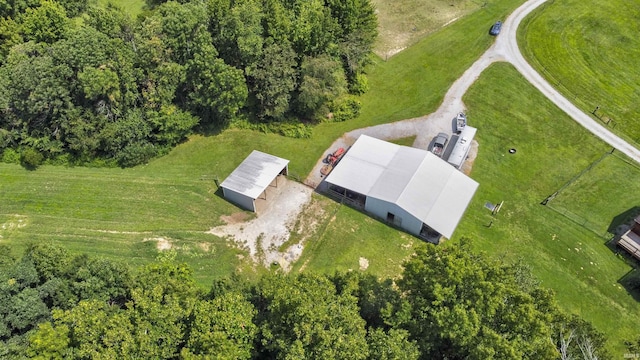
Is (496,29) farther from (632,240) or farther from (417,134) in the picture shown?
(632,240)

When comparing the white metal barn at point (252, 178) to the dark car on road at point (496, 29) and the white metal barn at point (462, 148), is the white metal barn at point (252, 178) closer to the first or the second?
the white metal barn at point (462, 148)

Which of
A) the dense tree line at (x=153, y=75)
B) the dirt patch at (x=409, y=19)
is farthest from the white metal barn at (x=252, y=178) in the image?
the dirt patch at (x=409, y=19)

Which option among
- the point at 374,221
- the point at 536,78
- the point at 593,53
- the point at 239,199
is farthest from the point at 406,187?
the point at 593,53

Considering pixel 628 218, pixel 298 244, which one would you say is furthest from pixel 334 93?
pixel 628 218

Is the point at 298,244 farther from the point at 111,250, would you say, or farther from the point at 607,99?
the point at 607,99

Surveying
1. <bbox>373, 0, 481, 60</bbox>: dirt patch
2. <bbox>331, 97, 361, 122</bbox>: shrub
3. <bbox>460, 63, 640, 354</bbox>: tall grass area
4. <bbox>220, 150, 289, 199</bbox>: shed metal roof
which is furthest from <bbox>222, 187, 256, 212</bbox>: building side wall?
<bbox>373, 0, 481, 60</bbox>: dirt patch

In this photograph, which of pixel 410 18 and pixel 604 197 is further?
pixel 410 18

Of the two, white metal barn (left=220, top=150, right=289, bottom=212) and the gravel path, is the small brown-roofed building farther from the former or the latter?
white metal barn (left=220, top=150, right=289, bottom=212)
